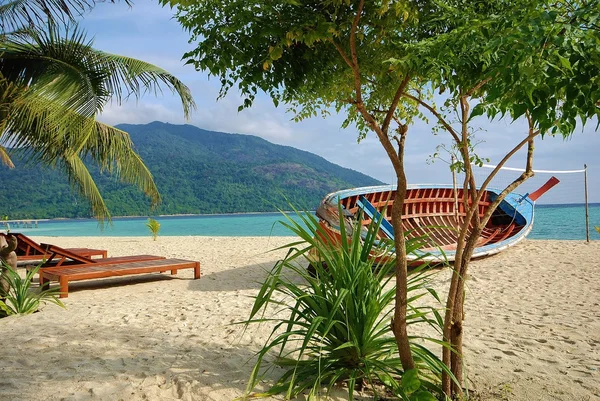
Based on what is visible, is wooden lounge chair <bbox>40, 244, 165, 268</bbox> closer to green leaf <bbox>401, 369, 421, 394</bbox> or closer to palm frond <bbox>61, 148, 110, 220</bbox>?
palm frond <bbox>61, 148, 110, 220</bbox>

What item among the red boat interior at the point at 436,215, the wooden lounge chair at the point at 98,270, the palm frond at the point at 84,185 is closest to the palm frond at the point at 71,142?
the palm frond at the point at 84,185

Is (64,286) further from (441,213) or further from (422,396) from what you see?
(441,213)

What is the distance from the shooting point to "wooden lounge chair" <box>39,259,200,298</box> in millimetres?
6133

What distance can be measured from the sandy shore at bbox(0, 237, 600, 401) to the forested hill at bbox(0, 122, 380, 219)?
85.5 ft

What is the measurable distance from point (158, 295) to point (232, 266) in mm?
3071

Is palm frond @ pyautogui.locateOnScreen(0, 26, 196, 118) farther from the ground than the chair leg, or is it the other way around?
palm frond @ pyautogui.locateOnScreen(0, 26, 196, 118)

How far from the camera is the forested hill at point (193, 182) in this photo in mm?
63719

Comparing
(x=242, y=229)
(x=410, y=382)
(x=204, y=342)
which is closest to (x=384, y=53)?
(x=410, y=382)

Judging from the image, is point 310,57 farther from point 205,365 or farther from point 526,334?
point 526,334

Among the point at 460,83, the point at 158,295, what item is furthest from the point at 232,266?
the point at 460,83

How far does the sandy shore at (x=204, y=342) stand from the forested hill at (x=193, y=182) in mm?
26074

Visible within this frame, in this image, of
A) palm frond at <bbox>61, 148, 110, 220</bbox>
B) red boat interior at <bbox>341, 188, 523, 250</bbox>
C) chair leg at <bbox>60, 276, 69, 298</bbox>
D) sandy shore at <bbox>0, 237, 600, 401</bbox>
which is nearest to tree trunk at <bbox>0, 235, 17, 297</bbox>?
sandy shore at <bbox>0, 237, 600, 401</bbox>

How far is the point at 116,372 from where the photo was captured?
2949mm

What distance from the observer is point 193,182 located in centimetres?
8212
